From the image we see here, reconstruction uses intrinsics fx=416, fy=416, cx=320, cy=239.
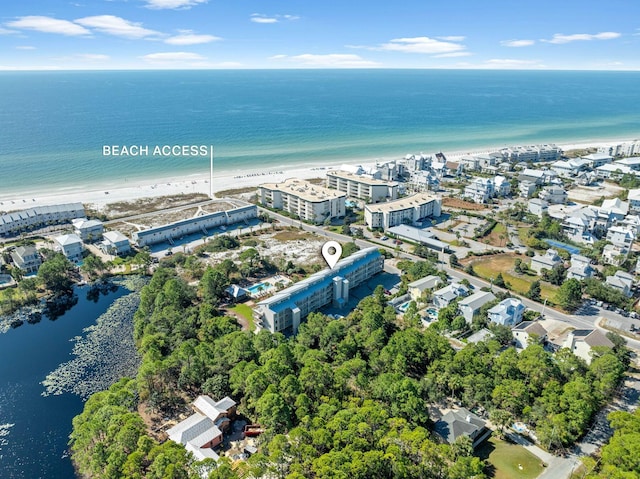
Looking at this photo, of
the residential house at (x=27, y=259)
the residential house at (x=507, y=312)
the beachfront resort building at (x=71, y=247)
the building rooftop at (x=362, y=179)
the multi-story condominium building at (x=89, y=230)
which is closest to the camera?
the residential house at (x=507, y=312)

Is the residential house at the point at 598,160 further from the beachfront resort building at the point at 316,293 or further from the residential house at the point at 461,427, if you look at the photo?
the residential house at the point at 461,427

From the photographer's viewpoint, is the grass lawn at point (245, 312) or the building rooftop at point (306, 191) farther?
the building rooftop at point (306, 191)

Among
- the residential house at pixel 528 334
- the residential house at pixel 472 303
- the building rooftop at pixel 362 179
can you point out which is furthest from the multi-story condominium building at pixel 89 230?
the residential house at pixel 528 334

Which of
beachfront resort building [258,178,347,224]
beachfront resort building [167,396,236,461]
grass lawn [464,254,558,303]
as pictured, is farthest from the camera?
beachfront resort building [258,178,347,224]

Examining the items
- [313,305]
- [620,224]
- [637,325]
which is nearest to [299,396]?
[313,305]

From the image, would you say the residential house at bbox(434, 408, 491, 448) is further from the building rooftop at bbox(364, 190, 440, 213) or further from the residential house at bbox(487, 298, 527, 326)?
the building rooftop at bbox(364, 190, 440, 213)

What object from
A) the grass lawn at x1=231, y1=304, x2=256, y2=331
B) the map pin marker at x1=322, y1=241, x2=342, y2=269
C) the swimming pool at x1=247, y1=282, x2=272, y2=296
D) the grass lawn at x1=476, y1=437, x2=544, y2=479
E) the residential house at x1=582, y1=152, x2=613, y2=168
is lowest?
the grass lawn at x1=476, y1=437, x2=544, y2=479

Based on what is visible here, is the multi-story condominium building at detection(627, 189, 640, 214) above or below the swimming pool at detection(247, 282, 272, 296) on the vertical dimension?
above

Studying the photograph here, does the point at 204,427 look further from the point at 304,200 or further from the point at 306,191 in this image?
the point at 306,191

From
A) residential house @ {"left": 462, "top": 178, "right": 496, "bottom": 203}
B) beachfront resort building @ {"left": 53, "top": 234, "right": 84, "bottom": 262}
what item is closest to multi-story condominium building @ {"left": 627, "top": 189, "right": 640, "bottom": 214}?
residential house @ {"left": 462, "top": 178, "right": 496, "bottom": 203}
